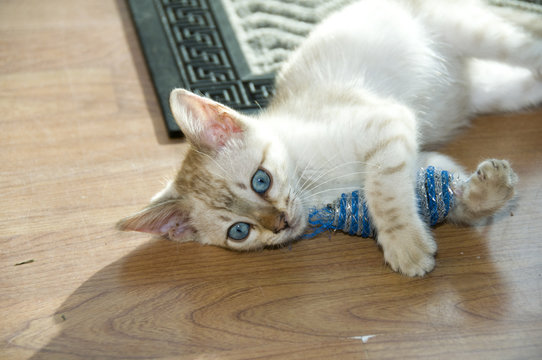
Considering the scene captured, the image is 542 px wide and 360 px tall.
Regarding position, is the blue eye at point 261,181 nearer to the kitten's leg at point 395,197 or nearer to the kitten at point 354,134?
the kitten at point 354,134

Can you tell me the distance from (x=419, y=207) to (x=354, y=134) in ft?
0.94

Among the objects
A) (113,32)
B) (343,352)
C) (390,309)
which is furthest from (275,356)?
(113,32)

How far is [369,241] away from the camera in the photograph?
66.0 inches

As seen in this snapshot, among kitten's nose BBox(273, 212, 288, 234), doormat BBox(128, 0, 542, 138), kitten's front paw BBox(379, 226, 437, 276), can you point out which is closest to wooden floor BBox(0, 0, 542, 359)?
kitten's front paw BBox(379, 226, 437, 276)

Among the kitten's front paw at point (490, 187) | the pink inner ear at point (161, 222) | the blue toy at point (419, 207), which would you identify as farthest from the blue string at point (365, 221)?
the pink inner ear at point (161, 222)

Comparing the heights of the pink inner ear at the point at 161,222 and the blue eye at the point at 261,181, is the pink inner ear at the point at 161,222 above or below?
below

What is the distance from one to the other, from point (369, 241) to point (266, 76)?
0.92m

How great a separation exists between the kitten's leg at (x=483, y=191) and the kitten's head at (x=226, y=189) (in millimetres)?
455

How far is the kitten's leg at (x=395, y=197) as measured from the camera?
4.98 ft

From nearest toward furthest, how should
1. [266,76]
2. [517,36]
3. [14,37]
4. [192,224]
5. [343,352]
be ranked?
1. [343,352]
2. [192,224]
3. [517,36]
4. [266,76]
5. [14,37]

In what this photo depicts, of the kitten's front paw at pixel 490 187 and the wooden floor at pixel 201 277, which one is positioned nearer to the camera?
the wooden floor at pixel 201 277

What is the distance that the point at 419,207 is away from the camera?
5.22ft

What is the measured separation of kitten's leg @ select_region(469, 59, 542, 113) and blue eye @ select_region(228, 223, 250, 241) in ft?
3.54

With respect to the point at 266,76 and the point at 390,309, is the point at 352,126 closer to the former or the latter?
the point at 390,309
